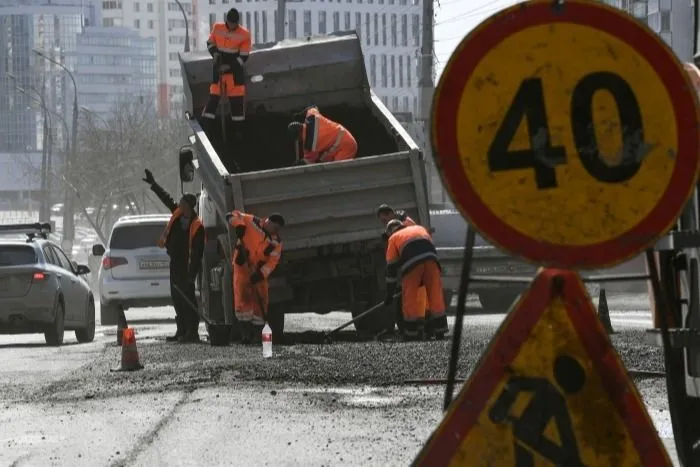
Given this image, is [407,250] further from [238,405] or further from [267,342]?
[238,405]

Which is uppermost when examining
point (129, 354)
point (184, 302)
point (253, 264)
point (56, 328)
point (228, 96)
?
point (228, 96)

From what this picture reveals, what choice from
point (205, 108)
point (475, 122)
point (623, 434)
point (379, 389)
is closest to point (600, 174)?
point (475, 122)

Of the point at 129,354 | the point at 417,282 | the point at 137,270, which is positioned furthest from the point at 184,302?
the point at 137,270

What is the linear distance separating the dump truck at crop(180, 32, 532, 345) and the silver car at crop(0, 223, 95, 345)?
2.45 m

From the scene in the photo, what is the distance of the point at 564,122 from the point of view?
4672 mm

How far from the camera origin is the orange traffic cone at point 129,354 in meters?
13.8

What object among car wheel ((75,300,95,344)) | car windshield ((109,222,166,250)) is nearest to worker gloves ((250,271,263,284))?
car wheel ((75,300,95,344))

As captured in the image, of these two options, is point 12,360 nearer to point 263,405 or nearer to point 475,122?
point 263,405

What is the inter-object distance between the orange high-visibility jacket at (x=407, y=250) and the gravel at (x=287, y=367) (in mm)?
893

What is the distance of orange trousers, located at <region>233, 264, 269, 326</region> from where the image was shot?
16.6 metres

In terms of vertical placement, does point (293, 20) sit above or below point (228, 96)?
above

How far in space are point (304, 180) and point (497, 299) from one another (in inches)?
387

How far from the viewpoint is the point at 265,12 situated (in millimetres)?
191250

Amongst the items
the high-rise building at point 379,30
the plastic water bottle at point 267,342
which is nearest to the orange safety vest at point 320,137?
the plastic water bottle at point 267,342
